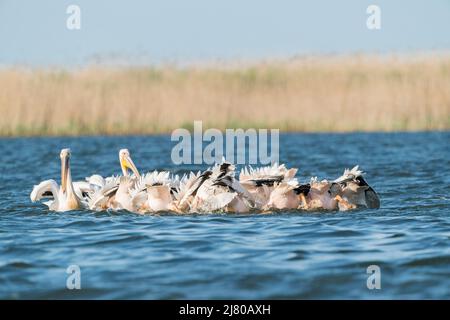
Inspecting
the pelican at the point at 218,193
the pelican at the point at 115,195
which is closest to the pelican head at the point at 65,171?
the pelican at the point at 115,195

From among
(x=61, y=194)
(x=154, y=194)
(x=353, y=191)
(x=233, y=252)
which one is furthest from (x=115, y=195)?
(x=233, y=252)

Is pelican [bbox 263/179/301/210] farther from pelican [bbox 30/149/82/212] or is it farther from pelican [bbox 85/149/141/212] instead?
pelican [bbox 30/149/82/212]

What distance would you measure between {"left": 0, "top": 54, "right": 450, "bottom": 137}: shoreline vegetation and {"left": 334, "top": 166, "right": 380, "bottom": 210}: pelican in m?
16.9

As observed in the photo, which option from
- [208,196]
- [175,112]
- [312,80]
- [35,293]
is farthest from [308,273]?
[312,80]

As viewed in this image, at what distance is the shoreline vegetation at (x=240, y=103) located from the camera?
27891 millimetres

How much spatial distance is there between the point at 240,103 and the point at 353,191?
61.1 ft

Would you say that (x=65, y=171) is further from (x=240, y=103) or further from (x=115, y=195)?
(x=240, y=103)

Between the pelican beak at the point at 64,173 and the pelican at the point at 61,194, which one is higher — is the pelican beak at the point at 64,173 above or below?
above

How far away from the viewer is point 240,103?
1147 inches

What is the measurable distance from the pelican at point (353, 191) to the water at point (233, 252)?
20cm

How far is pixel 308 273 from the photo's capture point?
739 centimetres

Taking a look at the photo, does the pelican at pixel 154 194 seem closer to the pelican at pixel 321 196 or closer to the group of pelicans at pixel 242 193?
the group of pelicans at pixel 242 193

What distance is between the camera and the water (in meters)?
7.04

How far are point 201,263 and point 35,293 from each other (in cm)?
143
